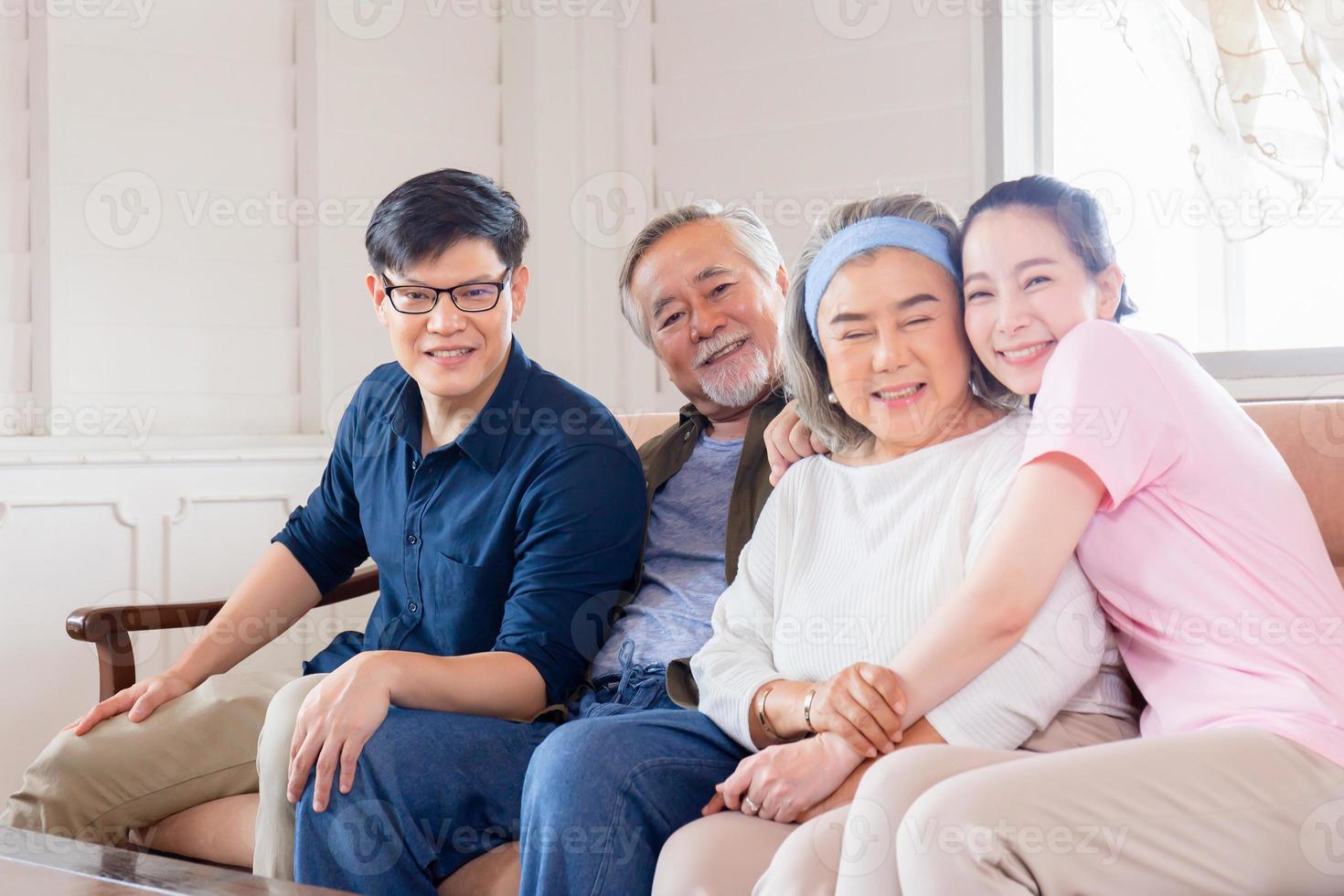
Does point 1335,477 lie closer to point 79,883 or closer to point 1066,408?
point 1066,408

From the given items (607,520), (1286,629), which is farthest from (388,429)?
(1286,629)

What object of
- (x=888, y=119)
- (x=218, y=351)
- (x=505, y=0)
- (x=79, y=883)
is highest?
(x=505, y=0)

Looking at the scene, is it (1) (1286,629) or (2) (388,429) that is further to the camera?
(2) (388,429)

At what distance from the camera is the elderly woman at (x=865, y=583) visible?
1.34 m

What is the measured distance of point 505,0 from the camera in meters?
3.67

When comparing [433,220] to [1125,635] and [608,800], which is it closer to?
[608,800]

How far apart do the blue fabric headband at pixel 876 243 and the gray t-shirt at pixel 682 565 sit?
450 millimetres

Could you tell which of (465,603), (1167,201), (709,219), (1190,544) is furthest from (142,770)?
(1167,201)

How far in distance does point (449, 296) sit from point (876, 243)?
0.65 m

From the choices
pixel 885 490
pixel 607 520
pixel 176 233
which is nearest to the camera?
pixel 885 490

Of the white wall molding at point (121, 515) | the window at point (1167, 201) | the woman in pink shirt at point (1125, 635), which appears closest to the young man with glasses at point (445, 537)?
the woman in pink shirt at point (1125, 635)

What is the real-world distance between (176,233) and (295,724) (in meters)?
2.04

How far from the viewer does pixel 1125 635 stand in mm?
1384

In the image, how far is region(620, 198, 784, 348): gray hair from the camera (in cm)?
212
